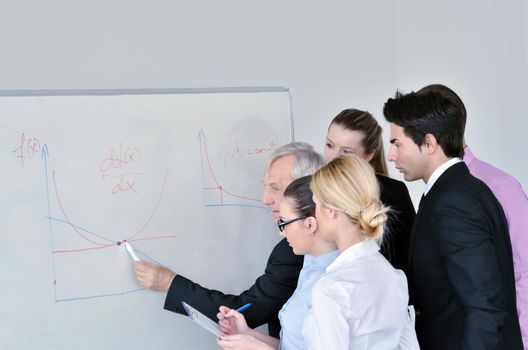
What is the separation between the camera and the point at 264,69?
3781mm

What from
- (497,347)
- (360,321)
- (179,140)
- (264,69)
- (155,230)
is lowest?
(497,347)

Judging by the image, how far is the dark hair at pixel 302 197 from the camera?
69.1 inches

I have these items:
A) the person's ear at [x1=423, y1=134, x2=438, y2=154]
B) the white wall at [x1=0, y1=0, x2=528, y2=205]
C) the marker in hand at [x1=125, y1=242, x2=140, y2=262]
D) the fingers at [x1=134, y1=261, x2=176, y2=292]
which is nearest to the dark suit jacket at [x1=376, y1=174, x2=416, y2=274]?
the person's ear at [x1=423, y1=134, x2=438, y2=154]

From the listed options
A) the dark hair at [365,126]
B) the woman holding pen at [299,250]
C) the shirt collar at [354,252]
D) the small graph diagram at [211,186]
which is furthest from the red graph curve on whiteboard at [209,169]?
the shirt collar at [354,252]

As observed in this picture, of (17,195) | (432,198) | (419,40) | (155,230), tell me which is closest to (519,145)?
(419,40)

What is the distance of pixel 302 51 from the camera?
3.94 metres

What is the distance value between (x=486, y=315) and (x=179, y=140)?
1.28 m

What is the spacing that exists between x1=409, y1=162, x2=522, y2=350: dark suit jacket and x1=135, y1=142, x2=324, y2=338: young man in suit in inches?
16.9

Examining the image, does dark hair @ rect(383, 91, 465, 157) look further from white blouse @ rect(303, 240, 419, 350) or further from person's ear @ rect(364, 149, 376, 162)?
person's ear @ rect(364, 149, 376, 162)

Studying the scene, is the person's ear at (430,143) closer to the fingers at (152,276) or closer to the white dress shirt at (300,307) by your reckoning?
the white dress shirt at (300,307)

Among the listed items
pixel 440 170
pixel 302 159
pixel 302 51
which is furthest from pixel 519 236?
pixel 302 51

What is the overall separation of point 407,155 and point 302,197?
42cm

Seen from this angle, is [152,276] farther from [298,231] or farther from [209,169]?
[298,231]

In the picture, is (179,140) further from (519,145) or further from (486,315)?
(519,145)
